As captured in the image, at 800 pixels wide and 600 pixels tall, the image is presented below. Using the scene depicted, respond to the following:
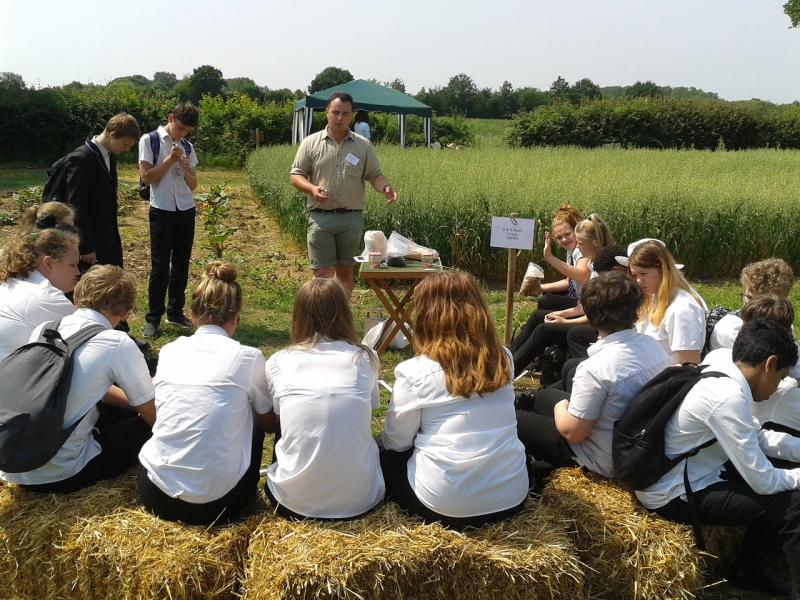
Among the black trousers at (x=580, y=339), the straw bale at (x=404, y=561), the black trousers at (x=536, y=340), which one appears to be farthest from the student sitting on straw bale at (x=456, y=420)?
the black trousers at (x=536, y=340)

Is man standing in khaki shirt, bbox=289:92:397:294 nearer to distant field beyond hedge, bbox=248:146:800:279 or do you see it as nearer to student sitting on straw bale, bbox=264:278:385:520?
distant field beyond hedge, bbox=248:146:800:279

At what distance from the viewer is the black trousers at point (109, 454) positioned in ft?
9.17

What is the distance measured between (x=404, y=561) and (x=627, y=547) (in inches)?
34.9

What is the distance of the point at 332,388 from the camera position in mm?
2535

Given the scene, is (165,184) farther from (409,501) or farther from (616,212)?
(616,212)

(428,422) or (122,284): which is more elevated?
(122,284)

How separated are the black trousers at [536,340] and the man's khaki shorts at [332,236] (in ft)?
5.46

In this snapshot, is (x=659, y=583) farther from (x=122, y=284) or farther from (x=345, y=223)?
(x=345, y=223)

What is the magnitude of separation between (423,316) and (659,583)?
1294 mm

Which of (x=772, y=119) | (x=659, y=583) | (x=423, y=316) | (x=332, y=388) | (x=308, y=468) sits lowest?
(x=659, y=583)

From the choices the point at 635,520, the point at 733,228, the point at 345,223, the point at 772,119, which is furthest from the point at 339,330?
the point at 772,119

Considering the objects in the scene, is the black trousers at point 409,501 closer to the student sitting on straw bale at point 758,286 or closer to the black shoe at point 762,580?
the black shoe at point 762,580

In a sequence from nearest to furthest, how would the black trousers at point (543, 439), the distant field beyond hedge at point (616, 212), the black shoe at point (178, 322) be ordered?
the black trousers at point (543, 439)
the black shoe at point (178, 322)
the distant field beyond hedge at point (616, 212)

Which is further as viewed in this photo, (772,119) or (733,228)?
(772,119)
